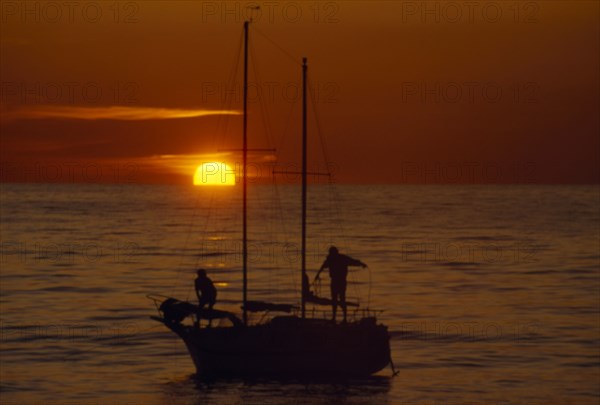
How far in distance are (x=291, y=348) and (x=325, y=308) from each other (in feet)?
53.8

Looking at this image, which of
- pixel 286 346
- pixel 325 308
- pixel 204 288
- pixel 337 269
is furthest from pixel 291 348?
pixel 325 308

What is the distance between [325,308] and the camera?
48125 mm

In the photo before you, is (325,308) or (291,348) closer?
(291,348)

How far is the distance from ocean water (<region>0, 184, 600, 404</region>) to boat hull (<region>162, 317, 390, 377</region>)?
49cm

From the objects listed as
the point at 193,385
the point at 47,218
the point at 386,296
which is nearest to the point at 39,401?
the point at 193,385

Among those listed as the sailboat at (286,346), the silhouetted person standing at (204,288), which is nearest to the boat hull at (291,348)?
the sailboat at (286,346)

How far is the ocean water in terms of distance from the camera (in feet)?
105

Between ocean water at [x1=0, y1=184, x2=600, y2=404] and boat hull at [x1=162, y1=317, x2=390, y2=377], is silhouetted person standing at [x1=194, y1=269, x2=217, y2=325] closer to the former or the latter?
boat hull at [x1=162, y1=317, x2=390, y2=377]

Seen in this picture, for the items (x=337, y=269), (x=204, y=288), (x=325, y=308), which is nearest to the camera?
(x=204, y=288)

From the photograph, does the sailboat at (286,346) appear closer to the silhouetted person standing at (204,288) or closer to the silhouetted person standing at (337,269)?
the silhouetted person standing at (204,288)

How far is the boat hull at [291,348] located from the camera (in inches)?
1251

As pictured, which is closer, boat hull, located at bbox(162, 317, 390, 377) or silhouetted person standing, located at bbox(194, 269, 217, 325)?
boat hull, located at bbox(162, 317, 390, 377)

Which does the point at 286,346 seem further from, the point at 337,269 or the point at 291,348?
the point at 337,269

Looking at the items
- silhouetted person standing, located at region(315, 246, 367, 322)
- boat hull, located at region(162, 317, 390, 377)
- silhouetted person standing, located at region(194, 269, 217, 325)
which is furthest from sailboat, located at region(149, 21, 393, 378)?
silhouetted person standing, located at region(315, 246, 367, 322)
